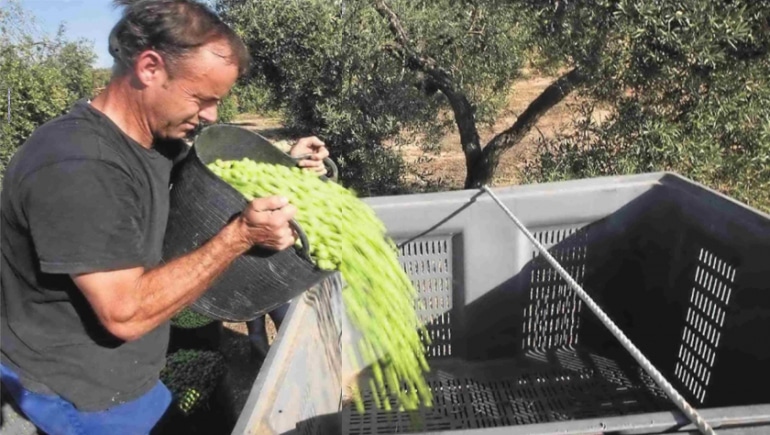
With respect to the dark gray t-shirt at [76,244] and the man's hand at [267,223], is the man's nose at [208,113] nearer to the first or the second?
the dark gray t-shirt at [76,244]

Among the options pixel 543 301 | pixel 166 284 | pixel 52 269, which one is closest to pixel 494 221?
pixel 543 301

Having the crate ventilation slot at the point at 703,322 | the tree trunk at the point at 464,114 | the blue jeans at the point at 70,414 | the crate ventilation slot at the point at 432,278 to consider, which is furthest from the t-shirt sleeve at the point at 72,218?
the tree trunk at the point at 464,114

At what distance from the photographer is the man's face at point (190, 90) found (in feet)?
6.02

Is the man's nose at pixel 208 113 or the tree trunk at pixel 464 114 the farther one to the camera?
the tree trunk at pixel 464 114

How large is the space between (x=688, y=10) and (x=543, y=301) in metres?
2.35

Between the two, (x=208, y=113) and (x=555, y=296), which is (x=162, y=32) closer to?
(x=208, y=113)

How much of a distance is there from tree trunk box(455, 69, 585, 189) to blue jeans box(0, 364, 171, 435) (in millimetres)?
4559

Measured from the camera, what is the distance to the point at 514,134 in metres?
6.66

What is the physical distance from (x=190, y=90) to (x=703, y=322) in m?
2.42

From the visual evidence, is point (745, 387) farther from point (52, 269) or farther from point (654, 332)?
point (52, 269)

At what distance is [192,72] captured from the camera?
1.83 metres


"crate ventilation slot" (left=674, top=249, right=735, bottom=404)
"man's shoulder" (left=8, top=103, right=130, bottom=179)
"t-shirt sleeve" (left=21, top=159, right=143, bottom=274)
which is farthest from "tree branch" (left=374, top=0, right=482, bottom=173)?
"t-shirt sleeve" (left=21, top=159, right=143, bottom=274)

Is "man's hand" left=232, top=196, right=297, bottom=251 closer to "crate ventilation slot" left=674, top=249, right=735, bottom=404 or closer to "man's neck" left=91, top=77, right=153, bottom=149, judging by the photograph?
"man's neck" left=91, top=77, right=153, bottom=149

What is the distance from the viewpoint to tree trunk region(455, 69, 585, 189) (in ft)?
19.7
